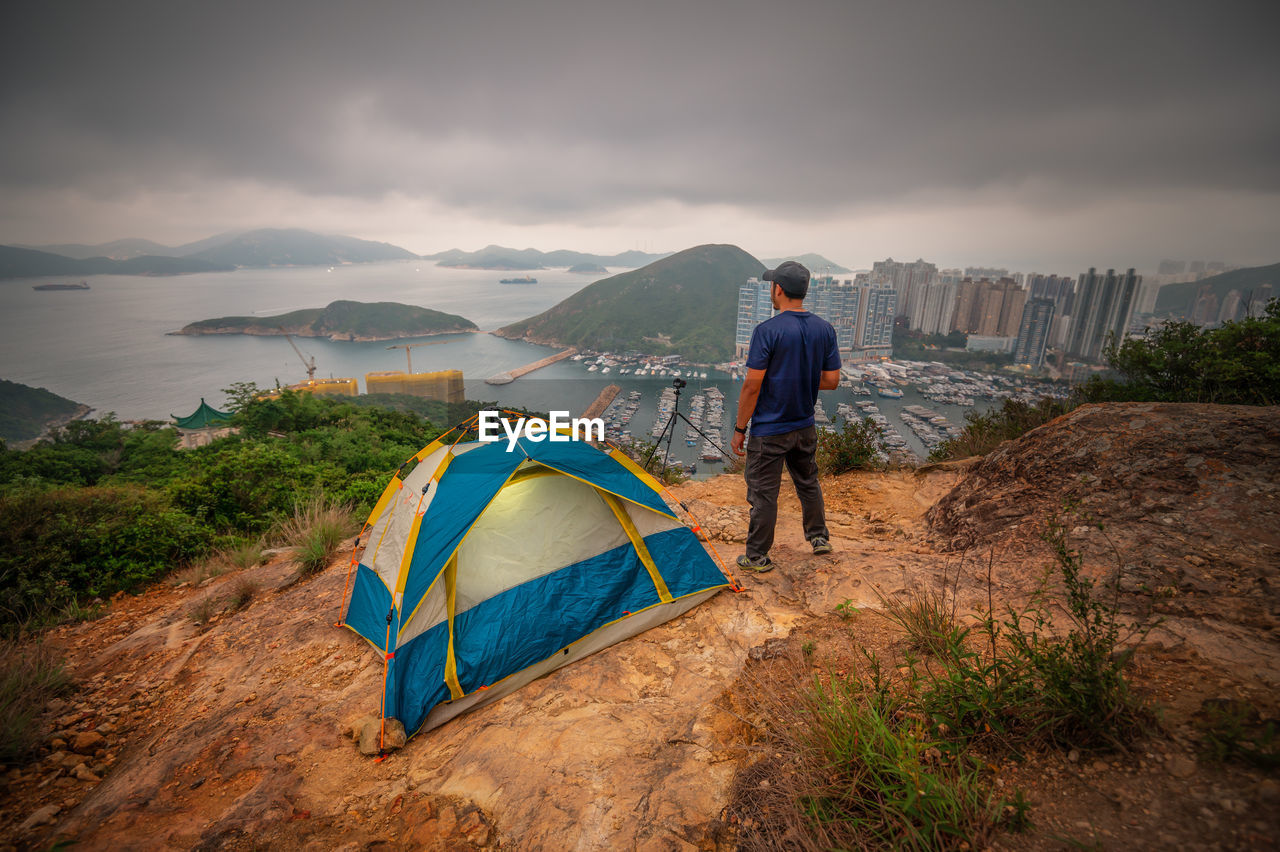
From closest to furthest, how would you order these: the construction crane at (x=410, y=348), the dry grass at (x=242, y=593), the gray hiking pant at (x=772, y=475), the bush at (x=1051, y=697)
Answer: the bush at (x=1051, y=697) → the gray hiking pant at (x=772, y=475) → the dry grass at (x=242, y=593) → the construction crane at (x=410, y=348)

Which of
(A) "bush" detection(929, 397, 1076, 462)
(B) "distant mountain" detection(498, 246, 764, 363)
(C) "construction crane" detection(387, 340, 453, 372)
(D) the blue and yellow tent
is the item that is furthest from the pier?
(D) the blue and yellow tent

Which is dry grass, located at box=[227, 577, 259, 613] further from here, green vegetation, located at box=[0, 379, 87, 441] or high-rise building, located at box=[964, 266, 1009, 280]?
high-rise building, located at box=[964, 266, 1009, 280]

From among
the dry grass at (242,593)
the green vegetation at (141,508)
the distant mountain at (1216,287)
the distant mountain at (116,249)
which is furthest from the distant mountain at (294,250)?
the distant mountain at (1216,287)

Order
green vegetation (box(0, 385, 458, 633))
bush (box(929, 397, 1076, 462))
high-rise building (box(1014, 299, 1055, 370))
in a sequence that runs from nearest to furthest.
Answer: green vegetation (box(0, 385, 458, 633)) → bush (box(929, 397, 1076, 462)) → high-rise building (box(1014, 299, 1055, 370))

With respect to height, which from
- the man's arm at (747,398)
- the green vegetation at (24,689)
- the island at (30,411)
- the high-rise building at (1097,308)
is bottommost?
the island at (30,411)

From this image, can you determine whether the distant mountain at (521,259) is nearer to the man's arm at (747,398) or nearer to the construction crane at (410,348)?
the construction crane at (410,348)

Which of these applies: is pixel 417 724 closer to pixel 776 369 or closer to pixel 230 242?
pixel 776 369
